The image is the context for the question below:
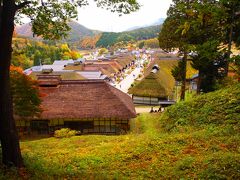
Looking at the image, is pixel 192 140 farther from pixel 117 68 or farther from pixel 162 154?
pixel 117 68

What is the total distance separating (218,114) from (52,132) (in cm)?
1701

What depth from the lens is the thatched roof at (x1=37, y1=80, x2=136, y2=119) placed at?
1049 inches

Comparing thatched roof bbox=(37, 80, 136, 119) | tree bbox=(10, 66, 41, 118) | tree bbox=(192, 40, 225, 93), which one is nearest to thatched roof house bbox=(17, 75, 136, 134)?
thatched roof bbox=(37, 80, 136, 119)

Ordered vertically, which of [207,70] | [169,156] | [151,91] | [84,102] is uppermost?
[207,70]

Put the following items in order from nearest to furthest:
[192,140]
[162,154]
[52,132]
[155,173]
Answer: [155,173] < [162,154] < [192,140] < [52,132]

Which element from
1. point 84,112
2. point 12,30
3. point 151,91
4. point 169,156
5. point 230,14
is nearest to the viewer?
point 12,30

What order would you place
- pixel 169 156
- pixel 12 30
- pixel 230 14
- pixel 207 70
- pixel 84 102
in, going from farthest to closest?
pixel 207 70 → pixel 84 102 → pixel 230 14 → pixel 169 156 → pixel 12 30

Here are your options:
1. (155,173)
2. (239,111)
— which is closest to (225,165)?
(155,173)

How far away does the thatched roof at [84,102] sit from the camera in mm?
26641

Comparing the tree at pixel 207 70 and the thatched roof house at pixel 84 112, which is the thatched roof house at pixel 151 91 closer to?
the tree at pixel 207 70

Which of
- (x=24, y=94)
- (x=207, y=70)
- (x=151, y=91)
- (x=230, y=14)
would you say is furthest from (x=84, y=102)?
(x=230, y=14)

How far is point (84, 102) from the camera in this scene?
27.9 m

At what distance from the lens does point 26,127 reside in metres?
27.7

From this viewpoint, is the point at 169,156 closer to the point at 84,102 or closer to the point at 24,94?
the point at 24,94
